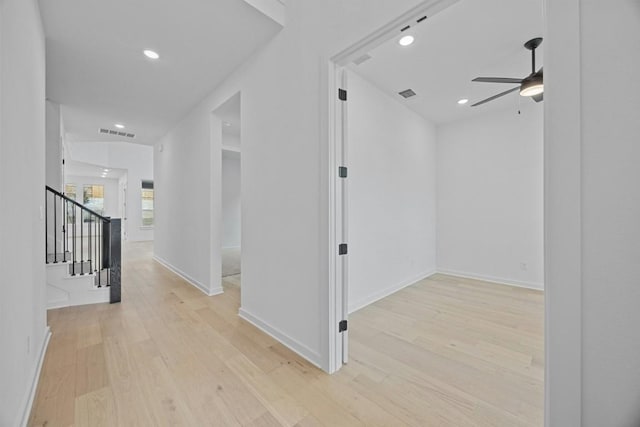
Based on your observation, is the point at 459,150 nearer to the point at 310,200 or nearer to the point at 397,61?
the point at 397,61

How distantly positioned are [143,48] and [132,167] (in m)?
9.10

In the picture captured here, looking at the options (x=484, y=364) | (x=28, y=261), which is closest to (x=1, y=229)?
(x=28, y=261)

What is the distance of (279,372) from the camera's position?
1.91 m

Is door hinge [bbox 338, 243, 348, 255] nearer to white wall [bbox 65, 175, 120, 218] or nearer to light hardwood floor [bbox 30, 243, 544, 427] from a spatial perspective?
light hardwood floor [bbox 30, 243, 544, 427]

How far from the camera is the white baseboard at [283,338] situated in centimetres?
204

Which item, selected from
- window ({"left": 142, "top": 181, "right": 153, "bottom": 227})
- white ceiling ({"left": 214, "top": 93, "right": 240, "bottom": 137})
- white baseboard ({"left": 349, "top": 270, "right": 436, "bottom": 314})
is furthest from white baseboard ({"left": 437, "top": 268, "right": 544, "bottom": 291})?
window ({"left": 142, "top": 181, "right": 153, "bottom": 227})

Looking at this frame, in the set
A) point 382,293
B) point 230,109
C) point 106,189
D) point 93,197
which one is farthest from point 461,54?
point 93,197

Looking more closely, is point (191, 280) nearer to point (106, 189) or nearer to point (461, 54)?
point (461, 54)

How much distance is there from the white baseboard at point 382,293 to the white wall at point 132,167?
1045 cm

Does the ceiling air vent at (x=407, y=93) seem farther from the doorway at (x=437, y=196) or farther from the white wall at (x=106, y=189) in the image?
the white wall at (x=106, y=189)

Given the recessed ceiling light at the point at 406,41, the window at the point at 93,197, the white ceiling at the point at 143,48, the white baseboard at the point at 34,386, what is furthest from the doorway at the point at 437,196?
the window at the point at 93,197

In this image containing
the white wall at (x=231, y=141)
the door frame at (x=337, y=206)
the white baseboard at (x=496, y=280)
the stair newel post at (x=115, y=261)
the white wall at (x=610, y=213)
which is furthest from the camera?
the white wall at (x=231, y=141)

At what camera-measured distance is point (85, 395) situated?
5.44 ft

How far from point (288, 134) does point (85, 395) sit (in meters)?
2.37
